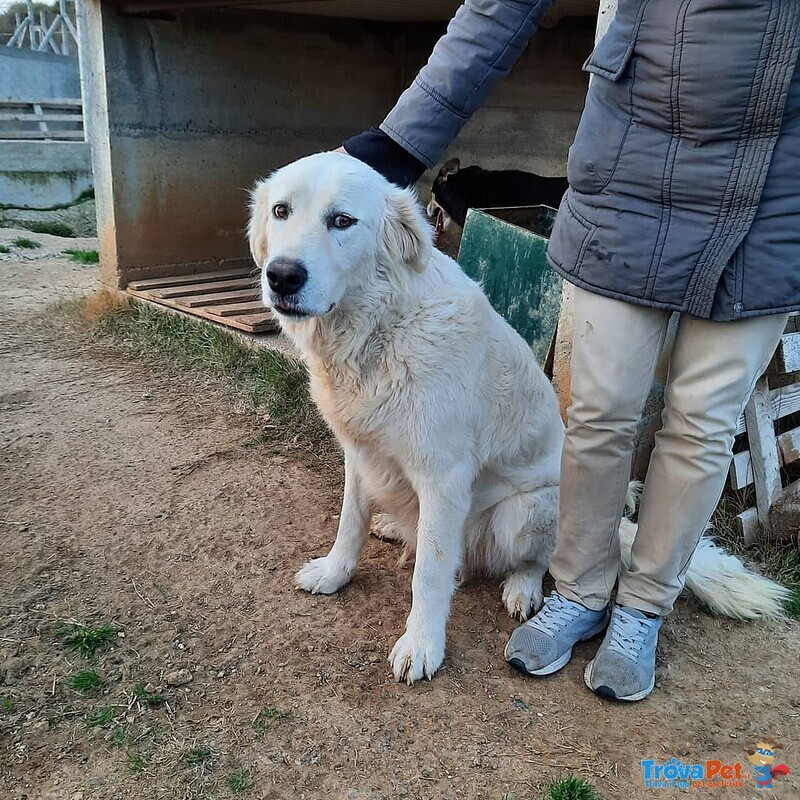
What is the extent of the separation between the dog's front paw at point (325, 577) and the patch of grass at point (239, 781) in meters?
0.79

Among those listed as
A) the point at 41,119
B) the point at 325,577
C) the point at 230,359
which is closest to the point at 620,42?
the point at 325,577

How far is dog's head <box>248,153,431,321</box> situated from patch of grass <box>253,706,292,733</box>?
110cm

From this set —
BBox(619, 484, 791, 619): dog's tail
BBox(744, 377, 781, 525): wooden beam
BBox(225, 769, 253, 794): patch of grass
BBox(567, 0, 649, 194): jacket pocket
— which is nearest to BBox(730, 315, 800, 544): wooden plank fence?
BBox(744, 377, 781, 525): wooden beam

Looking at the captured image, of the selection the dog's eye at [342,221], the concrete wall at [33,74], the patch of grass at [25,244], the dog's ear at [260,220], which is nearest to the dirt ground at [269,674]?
the dog's ear at [260,220]

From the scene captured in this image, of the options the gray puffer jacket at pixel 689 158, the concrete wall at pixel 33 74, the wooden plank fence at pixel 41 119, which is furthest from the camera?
the concrete wall at pixel 33 74

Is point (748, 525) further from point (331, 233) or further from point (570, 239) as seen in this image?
point (331, 233)

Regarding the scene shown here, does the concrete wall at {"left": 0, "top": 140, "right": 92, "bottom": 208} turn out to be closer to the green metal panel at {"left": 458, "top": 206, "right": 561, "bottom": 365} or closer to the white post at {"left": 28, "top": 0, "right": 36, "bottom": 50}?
the green metal panel at {"left": 458, "top": 206, "right": 561, "bottom": 365}

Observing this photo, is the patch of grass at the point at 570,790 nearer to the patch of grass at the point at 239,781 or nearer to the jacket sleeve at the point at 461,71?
the patch of grass at the point at 239,781

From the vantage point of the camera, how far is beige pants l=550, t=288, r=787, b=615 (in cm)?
193

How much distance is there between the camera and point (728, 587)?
2.54m

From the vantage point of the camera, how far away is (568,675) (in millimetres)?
2271

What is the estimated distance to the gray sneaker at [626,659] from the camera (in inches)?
84.8

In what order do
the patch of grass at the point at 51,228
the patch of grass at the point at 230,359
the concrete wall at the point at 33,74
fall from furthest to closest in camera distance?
the concrete wall at the point at 33,74
the patch of grass at the point at 51,228
the patch of grass at the point at 230,359

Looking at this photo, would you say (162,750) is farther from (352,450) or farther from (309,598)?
(352,450)
